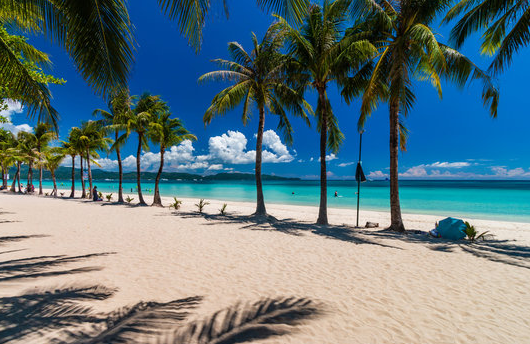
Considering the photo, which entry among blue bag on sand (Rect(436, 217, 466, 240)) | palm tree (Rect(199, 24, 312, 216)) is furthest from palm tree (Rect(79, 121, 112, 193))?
blue bag on sand (Rect(436, 217, 466, 240))

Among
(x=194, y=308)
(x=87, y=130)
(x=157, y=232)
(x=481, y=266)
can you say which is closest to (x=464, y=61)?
(x=481, y=266)

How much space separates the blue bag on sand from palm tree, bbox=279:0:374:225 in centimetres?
438

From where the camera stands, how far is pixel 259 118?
12.1 metres

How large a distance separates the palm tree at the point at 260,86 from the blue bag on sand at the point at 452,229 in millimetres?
7422

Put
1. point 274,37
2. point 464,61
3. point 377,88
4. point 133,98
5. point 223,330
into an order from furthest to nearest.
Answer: point 133,98 < point 274,37 < point 377,88 < point 464,61 < point 223,330

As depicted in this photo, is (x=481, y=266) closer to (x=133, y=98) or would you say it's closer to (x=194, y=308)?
(x=194, y=308)

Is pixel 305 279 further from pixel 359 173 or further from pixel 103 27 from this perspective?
pixel 359 173

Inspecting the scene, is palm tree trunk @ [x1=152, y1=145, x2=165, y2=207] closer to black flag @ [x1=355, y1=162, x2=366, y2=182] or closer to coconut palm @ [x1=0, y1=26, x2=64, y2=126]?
coconut palm @ [x1=0, y1=26, x2=64, y2=126]

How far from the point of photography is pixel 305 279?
13.6 feet

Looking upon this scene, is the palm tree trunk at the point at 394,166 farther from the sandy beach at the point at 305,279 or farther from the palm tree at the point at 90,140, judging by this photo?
the palm tree at the point at 90,140

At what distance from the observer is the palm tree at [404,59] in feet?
22.4

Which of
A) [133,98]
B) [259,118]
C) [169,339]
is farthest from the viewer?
[133,98]

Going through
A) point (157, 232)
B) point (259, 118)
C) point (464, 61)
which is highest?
point (464, 61)

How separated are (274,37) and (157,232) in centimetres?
1010
